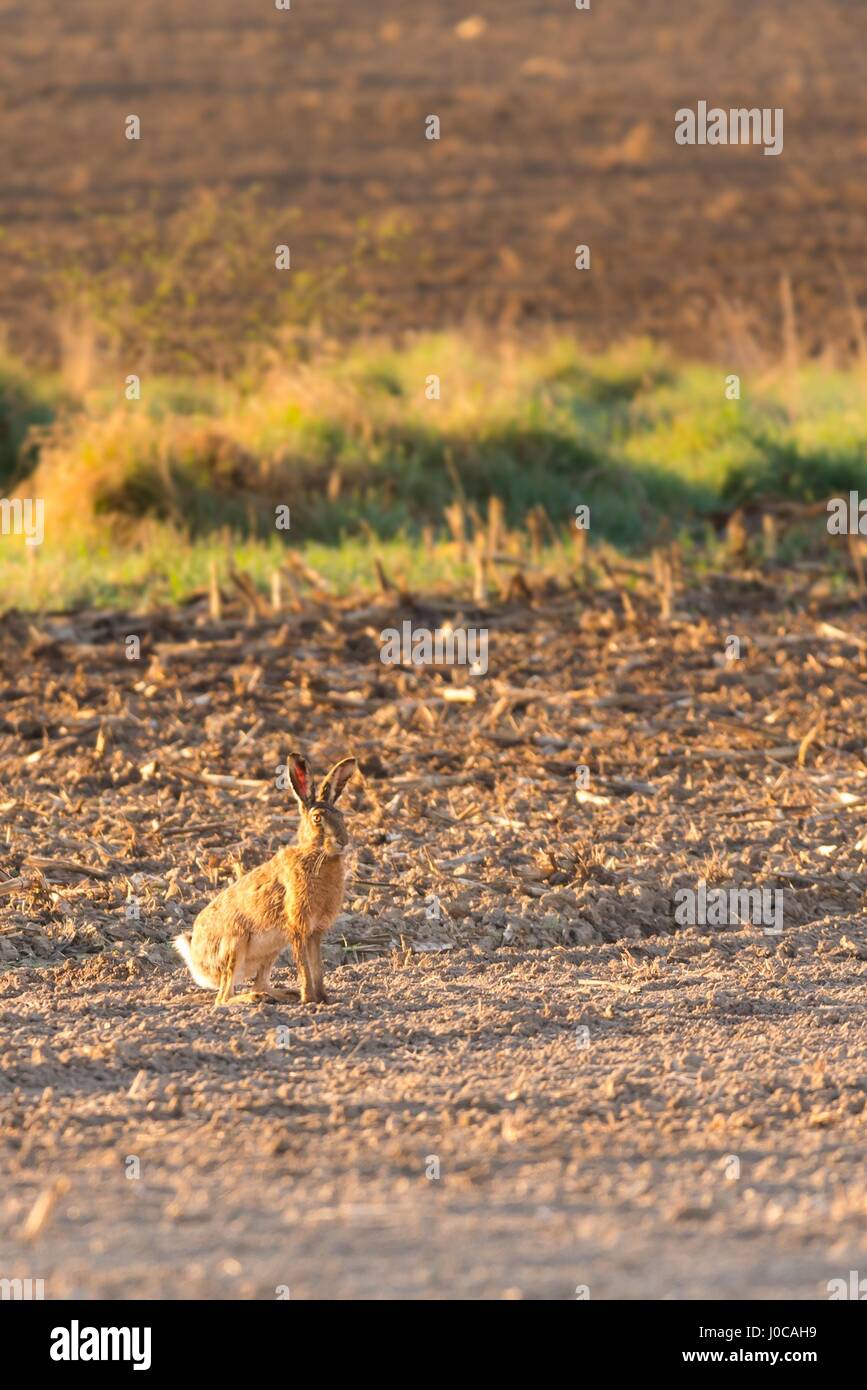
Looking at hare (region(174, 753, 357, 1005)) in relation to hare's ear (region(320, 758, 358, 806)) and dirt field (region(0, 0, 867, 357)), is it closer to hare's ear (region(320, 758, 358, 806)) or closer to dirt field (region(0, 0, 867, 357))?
hare's ear (region(320, 758, 358, 806))

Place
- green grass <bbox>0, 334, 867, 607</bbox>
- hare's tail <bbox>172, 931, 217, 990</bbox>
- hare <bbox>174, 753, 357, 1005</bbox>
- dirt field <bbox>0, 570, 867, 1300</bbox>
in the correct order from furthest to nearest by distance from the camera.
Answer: green grass <bbox>0, 334, 867, 607</bbox>
hare's tail <bbox>172, 931, 217, 990</bbox>
hare <bbox>174, 753, 357, 1005</bbox>
dirt field <bbox>0, 570, 867, 1300</bbox>

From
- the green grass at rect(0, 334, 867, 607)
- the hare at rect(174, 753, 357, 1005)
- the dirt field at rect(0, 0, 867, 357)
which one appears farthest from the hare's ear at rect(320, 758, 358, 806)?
the dirt field at rect(0, 0, 867, 357)

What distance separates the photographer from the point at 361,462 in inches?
533

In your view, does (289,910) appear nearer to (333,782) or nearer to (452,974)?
(333,782)

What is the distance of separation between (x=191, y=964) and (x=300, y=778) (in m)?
0.66

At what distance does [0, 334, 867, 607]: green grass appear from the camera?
12039mm

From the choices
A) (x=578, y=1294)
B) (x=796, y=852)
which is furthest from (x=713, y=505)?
(x=578, y=1294)

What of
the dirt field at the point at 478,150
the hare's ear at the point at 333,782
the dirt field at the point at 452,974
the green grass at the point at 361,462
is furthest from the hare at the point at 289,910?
the dirt field at the point at 478,150

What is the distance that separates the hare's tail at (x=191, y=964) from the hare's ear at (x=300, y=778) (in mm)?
559

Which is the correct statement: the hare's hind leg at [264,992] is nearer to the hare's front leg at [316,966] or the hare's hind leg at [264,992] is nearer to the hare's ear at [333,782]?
the hare's front leg at [316,966]

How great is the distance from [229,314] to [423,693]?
9027mm

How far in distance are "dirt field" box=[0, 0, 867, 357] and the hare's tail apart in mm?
11525

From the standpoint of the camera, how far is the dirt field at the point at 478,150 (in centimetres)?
2603

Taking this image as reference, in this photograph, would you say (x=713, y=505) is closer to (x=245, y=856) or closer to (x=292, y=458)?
(x=292, y=458)
